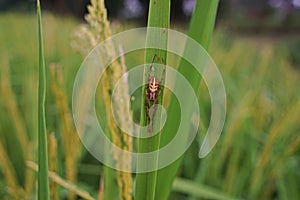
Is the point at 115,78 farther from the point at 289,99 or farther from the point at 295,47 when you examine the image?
the point at 295,47

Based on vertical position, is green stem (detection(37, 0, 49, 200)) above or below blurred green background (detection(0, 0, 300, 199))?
above

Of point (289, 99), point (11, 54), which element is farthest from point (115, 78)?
point (11, 54)

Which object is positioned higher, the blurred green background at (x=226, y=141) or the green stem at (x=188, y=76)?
the green stem at (x=188, y=76)

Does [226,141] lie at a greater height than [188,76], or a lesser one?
lesser

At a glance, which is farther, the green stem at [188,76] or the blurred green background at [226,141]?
the blurred green background at [226,141]

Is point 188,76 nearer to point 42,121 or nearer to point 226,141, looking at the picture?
point 42,121

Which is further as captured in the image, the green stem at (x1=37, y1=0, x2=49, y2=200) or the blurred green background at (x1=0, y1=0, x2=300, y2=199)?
the blurred green background at (x1=0, y1=0, x2=300, y2=199)

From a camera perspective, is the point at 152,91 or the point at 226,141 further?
the point at 226,141

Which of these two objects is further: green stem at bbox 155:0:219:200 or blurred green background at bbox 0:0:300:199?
blurred green background at bbox 0:0:300:199

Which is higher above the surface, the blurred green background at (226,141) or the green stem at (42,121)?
the green stem at (42,121)

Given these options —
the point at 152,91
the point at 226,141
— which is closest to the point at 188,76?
the point at 152,91

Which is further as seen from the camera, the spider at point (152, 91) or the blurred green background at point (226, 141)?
the blurred green background at point (226, 141)
